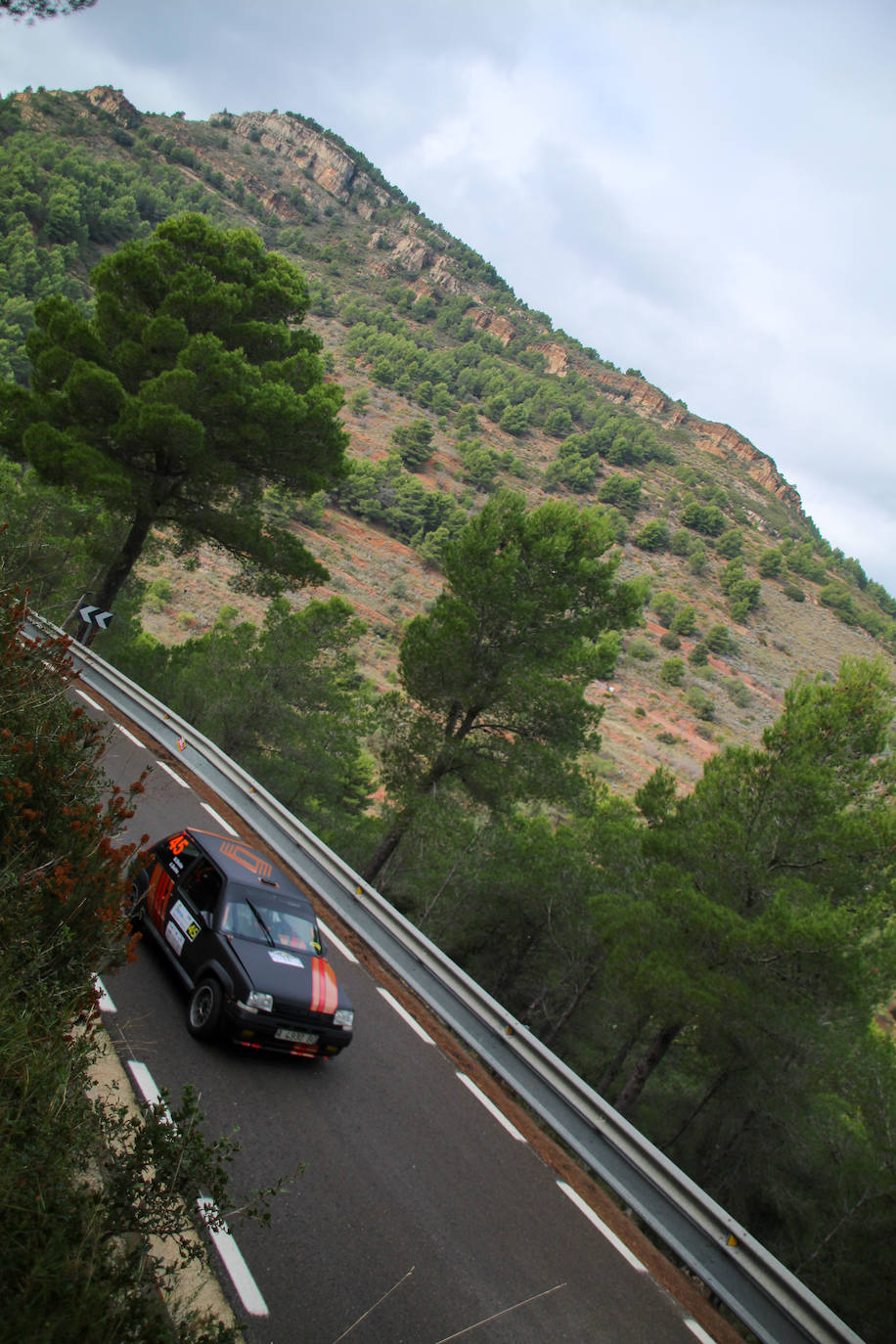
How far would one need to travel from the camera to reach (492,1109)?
715cm

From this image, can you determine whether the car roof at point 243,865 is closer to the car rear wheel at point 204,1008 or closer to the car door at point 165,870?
the car door at point 165,870

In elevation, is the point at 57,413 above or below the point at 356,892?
above

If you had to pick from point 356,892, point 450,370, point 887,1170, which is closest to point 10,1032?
point 356,892

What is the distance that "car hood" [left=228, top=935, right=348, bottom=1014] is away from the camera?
627cm

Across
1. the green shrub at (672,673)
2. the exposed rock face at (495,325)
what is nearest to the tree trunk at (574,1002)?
the green shrub at (672,673)

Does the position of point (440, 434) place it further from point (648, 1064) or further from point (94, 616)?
point (648, 1064)

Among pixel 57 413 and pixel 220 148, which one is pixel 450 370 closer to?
pixel 220 148

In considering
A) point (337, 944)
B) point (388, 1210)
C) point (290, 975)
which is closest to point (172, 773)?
point (337, 944)

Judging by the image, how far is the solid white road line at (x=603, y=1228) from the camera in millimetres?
5820

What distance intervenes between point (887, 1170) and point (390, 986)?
6.95 m

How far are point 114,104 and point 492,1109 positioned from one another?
185 meters

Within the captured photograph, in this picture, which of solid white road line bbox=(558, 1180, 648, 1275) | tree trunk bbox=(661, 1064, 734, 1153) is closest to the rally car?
solid white road line bbox=(558, 1180, 648, 1275)

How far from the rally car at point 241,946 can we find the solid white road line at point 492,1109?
1.63 m

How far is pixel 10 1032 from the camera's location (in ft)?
10.8
